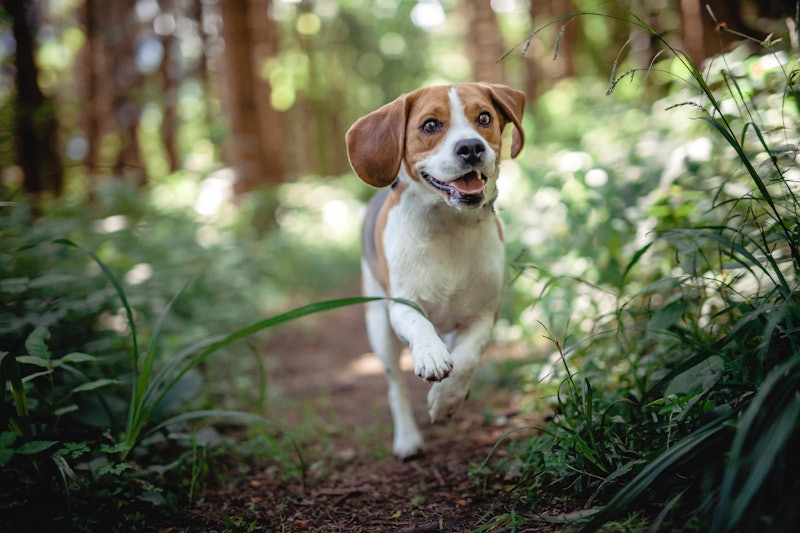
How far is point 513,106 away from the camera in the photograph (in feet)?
10.1

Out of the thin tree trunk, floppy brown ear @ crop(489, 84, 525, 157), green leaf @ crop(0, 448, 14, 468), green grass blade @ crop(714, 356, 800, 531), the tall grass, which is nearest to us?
green grass blade @ crop(714, 356, 800, 531)

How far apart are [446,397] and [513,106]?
1564 millimetres

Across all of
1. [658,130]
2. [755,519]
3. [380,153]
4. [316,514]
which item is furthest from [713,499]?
[658,130]

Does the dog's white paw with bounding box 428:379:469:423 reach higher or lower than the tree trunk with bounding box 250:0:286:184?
lower

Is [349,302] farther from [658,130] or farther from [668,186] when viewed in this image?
[658,130]

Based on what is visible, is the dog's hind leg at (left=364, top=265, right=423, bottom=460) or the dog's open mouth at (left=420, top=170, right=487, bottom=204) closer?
the dog's open mouth at (left=420, top=170, right=487, bottom=204)

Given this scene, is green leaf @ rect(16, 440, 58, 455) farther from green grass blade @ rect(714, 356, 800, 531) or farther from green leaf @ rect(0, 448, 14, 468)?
green grass blade @ rect(714, 356, 800, 531)

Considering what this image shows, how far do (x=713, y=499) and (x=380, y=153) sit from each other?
2.01 metres

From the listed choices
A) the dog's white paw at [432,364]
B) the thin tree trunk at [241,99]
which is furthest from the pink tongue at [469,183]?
the thin tree trunk at [241,99]

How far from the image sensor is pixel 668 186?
12.1 ft

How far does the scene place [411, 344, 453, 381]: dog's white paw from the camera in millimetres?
2434

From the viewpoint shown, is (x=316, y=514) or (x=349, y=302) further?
(x=316, y=514)

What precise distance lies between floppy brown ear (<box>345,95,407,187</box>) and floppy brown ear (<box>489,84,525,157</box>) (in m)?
0.50

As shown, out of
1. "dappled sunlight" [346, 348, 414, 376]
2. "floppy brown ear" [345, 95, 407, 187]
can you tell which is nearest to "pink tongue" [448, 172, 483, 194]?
"floppy brown ear" [345, 95, 407, 187]
